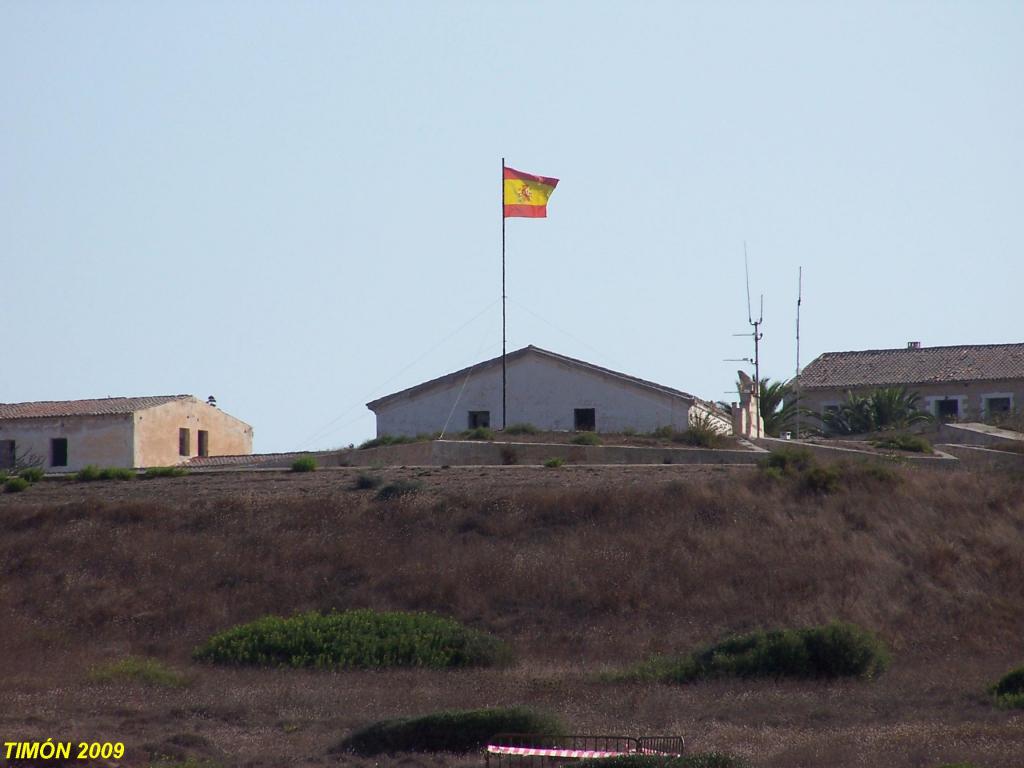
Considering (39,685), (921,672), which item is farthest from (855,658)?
(39,685)

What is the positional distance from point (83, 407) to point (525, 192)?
1927 centimetres

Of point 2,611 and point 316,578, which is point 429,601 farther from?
point 2,611

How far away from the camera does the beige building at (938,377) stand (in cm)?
5269

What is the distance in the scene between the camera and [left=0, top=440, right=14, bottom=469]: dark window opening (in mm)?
49700

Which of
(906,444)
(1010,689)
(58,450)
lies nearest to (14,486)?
(58,450)

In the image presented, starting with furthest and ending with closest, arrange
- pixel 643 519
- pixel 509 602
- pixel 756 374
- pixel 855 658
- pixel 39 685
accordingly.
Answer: pixel 756 374 → pixel 643 519 → pixel 509 602 → pixel 855 658 → pixel 39 685

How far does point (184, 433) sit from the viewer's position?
5228 centimetres

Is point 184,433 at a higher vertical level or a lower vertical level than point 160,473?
higher

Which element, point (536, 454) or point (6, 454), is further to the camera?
point (6, 454)

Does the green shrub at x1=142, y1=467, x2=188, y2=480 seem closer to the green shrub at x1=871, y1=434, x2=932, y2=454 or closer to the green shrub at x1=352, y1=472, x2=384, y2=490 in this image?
the green shrub at x1=352, y1=472, x2=384, y2=490

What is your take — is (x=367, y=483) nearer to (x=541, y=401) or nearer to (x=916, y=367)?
(x=541, y=401)

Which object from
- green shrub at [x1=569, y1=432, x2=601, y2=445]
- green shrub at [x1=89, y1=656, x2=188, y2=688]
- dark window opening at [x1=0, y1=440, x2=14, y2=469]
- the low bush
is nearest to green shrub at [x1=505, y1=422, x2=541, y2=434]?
green shrub at [x1=569, y1=432, x2=601, y2=445]

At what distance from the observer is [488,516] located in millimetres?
29688

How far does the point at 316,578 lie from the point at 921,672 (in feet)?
40.0
